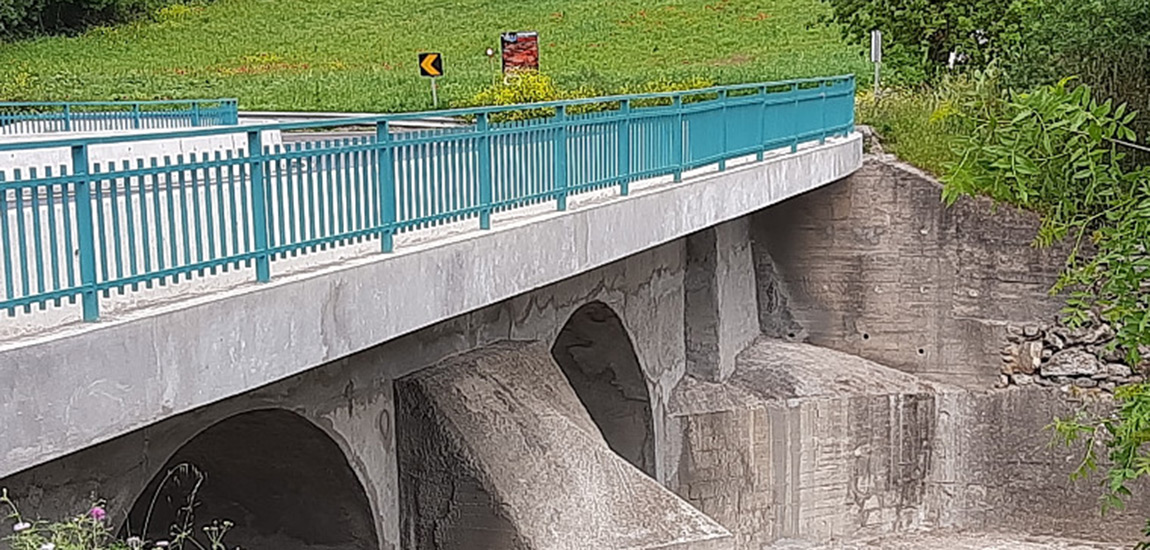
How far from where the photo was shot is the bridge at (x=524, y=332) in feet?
20.9

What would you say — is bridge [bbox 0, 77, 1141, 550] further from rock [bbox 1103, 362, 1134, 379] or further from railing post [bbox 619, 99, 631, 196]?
rock [bbox 1103, 362, 1134, 379]

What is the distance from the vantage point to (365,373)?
1011cm

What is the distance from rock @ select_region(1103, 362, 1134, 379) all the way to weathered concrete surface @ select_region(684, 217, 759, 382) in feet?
15.0

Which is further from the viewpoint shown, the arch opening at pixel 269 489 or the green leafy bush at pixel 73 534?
the arch opening at pixel 269 489

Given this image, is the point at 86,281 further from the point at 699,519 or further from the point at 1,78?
the point at 1,78

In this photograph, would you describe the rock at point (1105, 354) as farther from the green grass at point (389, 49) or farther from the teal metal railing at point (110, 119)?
the green grass at point (389, 49)

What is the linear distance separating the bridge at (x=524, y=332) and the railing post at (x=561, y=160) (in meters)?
0.03

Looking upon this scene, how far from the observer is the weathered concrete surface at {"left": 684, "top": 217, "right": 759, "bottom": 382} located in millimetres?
17344

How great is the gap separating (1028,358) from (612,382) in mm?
5658

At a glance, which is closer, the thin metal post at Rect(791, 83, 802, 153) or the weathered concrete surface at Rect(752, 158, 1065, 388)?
the thin metal post at Rect(791, 83, 802, 153)

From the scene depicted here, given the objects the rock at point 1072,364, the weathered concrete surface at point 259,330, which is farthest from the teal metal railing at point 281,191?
the rock at point 1072,364

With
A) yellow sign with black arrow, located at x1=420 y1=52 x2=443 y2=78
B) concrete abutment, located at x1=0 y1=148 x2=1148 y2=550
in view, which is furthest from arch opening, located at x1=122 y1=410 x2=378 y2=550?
yellow sign with black arrow, located at x1=420 y1=52 x2=443 y2=78

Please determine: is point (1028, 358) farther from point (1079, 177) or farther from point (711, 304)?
point (1079, 177)

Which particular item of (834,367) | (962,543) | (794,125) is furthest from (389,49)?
(962,543)
